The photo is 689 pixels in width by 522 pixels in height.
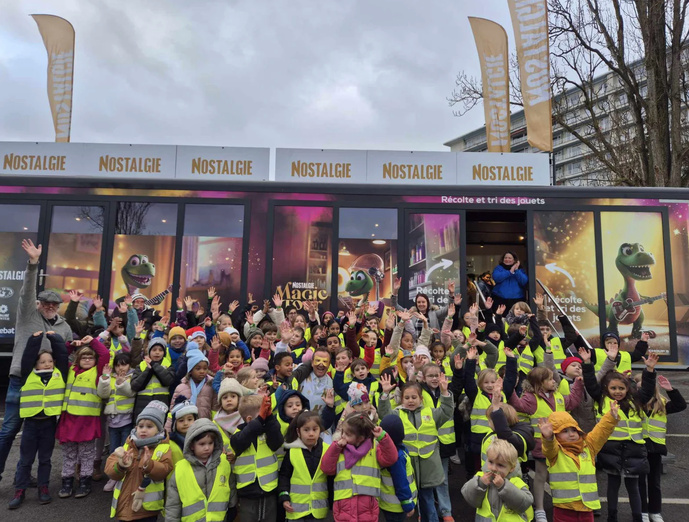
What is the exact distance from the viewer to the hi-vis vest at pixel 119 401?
416cm

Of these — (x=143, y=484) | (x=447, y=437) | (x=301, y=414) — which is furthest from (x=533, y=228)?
(x=143, y=484)

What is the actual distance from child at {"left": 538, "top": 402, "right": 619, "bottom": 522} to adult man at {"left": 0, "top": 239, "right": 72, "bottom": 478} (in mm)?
4401

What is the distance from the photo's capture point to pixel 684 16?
12039 mm

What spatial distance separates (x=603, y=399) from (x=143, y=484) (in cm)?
359

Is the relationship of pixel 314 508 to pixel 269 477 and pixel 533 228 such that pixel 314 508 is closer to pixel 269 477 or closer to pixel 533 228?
pixel 269 477

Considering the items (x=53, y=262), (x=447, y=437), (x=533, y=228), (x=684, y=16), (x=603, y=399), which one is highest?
(x=684, y=16)

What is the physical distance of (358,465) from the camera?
2834 mm

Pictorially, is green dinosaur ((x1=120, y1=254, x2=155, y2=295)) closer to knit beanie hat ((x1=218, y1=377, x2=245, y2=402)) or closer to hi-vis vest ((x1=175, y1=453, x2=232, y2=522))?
knit beanie hat ((x1=218, y1=377, x2=245, y2=402))

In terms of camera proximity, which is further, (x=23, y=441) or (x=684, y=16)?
(x=684, y=16)

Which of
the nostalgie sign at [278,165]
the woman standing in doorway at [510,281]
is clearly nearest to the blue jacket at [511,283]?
the woman standing in doorway at [510,281]

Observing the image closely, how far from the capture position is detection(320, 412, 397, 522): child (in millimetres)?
2779

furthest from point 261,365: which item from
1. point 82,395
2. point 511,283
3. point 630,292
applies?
point 630,292

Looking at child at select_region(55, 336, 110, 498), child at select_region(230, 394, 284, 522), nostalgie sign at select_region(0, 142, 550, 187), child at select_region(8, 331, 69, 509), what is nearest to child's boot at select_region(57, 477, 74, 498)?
child at select_region(55, 336, 110, 498)

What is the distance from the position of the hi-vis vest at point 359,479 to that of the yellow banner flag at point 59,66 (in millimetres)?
10657
